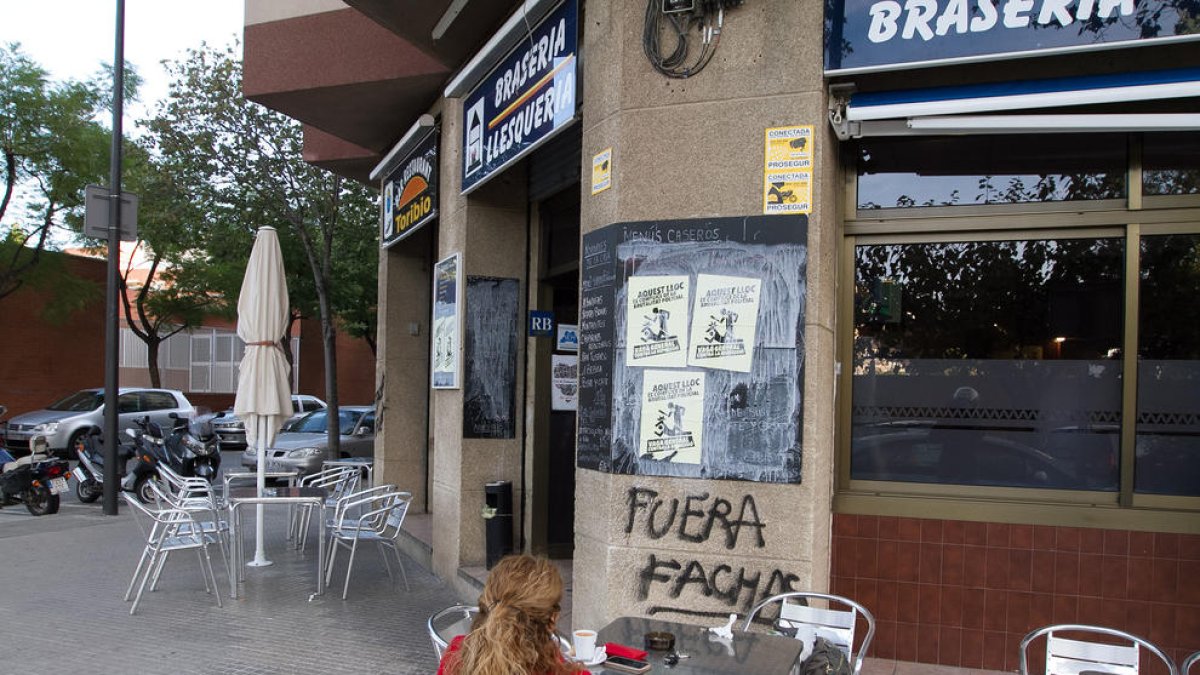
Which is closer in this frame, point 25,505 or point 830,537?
point 830,537

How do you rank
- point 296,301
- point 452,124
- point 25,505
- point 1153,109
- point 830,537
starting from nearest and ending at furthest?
point 1153,109
point 830,537
point 452,124
point 25,505
point 296,301

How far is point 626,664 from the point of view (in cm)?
307

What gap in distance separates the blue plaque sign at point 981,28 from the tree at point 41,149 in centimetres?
1994

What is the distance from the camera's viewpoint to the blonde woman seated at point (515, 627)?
2.28 metres

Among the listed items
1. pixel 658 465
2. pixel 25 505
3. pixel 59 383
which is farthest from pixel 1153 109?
pixel 59 383

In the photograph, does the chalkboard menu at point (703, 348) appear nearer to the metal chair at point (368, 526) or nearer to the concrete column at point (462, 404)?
the concrete column at point (462, 404)

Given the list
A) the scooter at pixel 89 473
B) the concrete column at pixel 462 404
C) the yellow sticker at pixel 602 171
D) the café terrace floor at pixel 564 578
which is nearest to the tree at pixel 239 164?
the scooter at pixel 89 473

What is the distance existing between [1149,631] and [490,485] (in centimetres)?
476

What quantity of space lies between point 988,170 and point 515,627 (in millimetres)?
4116

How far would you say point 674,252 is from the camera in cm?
483

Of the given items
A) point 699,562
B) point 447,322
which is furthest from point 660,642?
point 447,322

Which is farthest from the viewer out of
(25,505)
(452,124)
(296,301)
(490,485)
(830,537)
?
(296,301)

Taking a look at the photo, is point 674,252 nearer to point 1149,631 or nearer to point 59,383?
point 1149,631

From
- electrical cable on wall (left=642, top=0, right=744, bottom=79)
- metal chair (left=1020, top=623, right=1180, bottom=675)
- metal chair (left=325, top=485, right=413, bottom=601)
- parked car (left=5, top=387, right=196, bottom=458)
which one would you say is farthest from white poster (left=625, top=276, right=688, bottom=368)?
parked car (left=5, top=387, right=196, bottom=458)
